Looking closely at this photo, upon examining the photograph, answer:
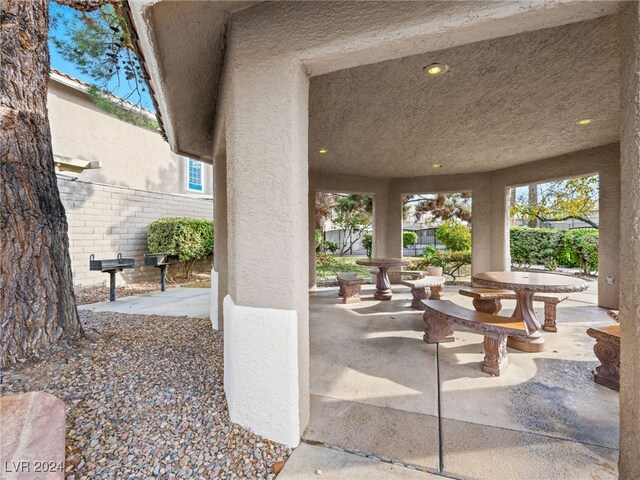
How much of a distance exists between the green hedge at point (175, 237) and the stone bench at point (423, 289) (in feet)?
21.2

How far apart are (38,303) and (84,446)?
1.75 m

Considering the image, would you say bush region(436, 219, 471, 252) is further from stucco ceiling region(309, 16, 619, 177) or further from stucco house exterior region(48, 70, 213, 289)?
stucco house exterior region(48, 70, 213, 289)

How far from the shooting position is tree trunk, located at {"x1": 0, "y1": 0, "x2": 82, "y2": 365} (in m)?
2.73

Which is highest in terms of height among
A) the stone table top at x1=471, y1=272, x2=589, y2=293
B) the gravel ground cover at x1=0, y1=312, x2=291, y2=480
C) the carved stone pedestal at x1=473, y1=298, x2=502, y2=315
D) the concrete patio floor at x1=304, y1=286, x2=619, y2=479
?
the stone table top at x1=471, y1=272, x2=589, y2=293

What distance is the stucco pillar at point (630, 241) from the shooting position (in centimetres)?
146

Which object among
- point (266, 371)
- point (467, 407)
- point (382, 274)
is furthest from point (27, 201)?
point (382, 274)

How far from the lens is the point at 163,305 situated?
227 inches

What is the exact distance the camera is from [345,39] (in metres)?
1.89

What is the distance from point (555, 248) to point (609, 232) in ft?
17.7

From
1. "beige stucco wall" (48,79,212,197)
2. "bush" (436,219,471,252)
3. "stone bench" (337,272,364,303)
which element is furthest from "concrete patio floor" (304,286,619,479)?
"beige stucco wall" (48,79,212,197)

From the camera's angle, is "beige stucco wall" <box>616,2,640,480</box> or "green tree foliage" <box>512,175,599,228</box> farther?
"green tree foliage" <box>512,175,599,228</box>

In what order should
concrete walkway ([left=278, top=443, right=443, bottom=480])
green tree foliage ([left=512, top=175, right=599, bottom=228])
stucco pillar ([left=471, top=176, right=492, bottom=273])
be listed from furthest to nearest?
1. green tree foliage ([left=512, top=175, right=599, bottom=228])
2. stucco pillar ([left=471, top=176, right=492, bottom=273])
3. concrete walkway ([left=278, top=443, right=443, bottom=480])

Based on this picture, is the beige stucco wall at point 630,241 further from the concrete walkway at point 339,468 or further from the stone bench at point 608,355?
the stone bench at point 608,355

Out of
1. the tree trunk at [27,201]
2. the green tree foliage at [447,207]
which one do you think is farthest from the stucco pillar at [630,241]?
the green tree foliage at [447,207]
